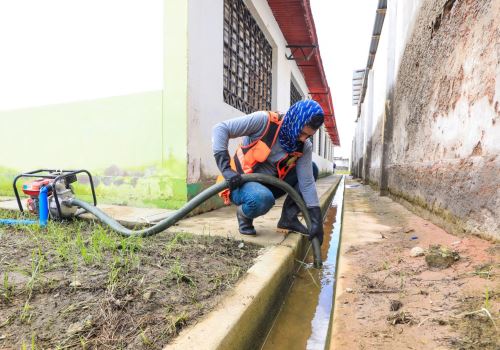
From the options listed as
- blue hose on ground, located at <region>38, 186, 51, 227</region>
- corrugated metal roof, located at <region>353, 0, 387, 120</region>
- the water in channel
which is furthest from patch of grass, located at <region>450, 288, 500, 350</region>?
corrugated metal roof, located at <region>353, 0, 387, 120</region>

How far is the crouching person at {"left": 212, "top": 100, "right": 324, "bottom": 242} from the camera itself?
2125 mm

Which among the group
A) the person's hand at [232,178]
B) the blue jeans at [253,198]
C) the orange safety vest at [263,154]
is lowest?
the blue jeans at [253,198]

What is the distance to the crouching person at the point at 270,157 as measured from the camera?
6.97 feet

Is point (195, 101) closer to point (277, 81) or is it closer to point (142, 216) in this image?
point (142, 216)

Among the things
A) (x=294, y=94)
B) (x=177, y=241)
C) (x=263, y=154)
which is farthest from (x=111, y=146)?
(x=294, y=94)

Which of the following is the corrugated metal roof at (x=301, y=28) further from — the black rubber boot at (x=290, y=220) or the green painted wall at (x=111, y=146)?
the black rubber boot at (x=290, y=220)

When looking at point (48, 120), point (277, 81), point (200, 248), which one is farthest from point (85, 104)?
point (277, 81)

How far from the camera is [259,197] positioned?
7.29ft

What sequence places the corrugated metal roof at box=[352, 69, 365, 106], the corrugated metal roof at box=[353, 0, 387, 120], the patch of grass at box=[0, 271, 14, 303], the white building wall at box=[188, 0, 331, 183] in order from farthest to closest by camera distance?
the corrugated metal roof at box=[352, 69, 365, 106], the corrugated metal roof at box=[353, 0, 387, 120], the white building wall at box=[188, 0, 331, 183], the patch of grass at box=[0, 271, 14, 303]

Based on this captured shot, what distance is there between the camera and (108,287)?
53.0 inches

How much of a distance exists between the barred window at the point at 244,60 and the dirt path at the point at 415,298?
3256mm

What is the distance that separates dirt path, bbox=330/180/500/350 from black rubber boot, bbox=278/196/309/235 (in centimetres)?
47

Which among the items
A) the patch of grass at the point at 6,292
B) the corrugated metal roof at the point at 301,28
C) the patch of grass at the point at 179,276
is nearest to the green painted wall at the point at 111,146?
the patch of grass at the point at 179,276

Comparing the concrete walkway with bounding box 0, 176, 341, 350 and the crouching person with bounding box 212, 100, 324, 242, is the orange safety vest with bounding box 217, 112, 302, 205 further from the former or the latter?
the concrete walkway with bounding box 0, 176, 341, 350
